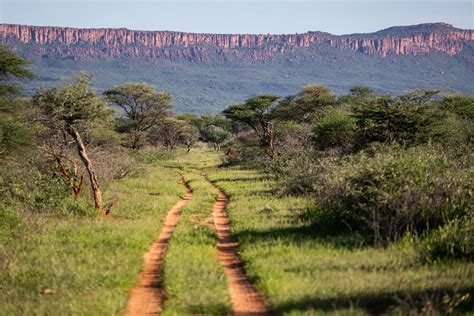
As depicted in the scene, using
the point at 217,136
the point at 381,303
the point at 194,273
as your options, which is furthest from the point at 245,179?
the point at 217,136

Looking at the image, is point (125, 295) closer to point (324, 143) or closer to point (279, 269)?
point (279, 269)

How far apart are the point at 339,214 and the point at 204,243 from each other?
3.09m

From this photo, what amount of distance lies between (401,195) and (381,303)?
3932mm

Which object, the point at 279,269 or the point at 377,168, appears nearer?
the point at 279,269

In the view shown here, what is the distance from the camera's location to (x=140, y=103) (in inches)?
1869

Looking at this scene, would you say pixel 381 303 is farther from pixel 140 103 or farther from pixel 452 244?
pixel 140 103

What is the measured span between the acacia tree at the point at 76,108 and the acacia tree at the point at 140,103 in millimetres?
30744

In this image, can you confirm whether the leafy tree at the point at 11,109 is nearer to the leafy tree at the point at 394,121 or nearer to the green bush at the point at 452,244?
the leafy tree at the point at 394,121

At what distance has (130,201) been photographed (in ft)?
56.3

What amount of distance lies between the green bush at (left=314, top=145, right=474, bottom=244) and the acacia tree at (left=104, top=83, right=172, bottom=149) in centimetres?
3649

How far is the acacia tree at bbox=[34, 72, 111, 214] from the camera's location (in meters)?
14.6

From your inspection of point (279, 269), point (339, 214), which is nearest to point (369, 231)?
point (339, 214)

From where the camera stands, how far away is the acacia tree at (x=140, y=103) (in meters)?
46.4

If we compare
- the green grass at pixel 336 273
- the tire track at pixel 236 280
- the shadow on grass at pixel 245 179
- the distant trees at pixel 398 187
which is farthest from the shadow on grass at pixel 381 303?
the shadow on grass at pixel 245 179
